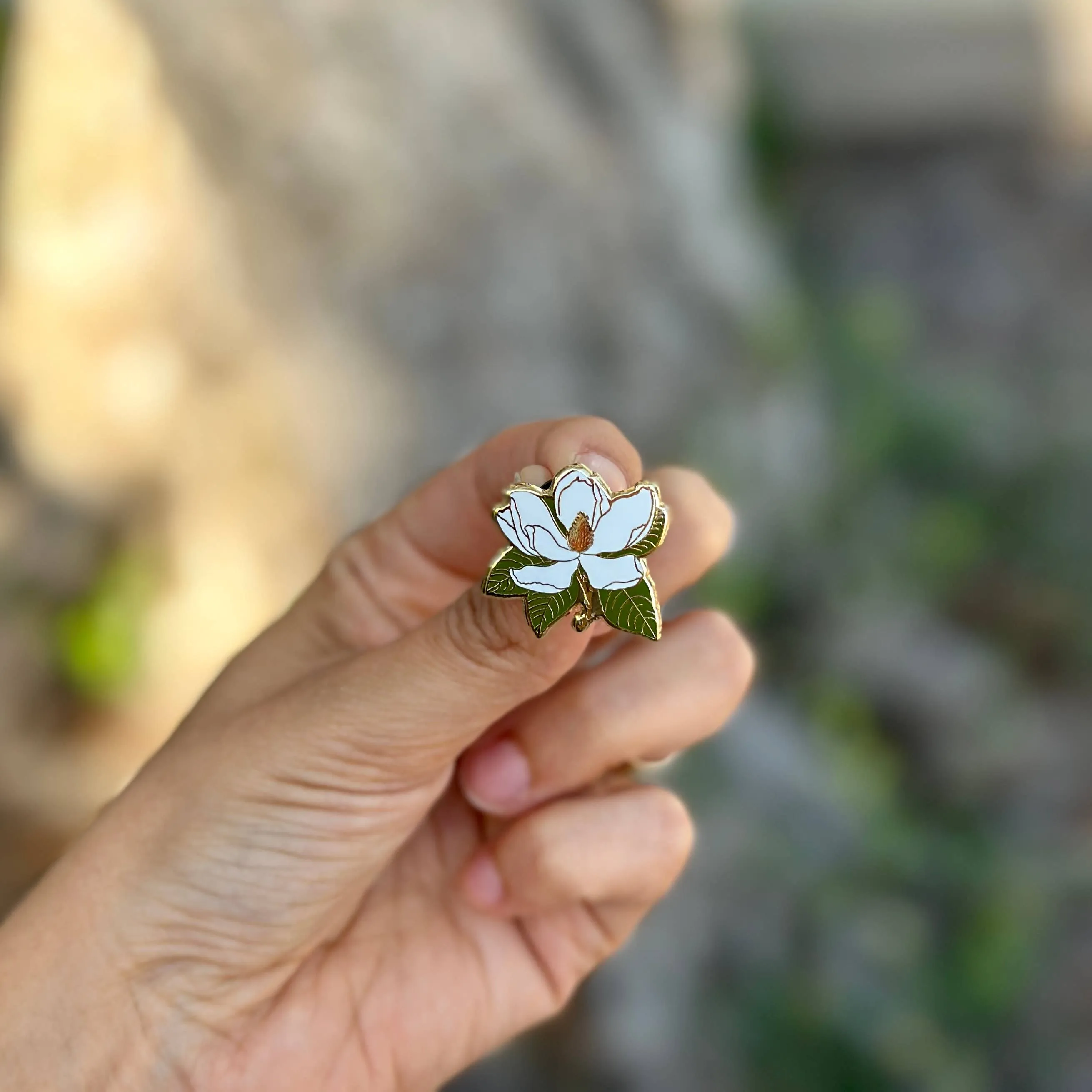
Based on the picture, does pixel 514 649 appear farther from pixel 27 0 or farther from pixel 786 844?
pixel 27 0

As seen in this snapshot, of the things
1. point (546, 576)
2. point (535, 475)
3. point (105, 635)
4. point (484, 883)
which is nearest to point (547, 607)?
point (546, 576)

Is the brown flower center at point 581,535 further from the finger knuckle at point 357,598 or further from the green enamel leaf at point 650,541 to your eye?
the finger knuckle at point 357,598

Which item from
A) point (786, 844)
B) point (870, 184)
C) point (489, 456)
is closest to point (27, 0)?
point (489, 456)

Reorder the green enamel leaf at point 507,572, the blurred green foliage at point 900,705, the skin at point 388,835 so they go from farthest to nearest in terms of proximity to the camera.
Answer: the blurred green foliage at point 900,705
the skin at point 388,835
the green enamel leaf at point 507,572

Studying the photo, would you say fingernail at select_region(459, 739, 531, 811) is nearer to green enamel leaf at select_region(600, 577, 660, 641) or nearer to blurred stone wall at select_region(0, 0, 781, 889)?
green enamel leaf at select_region(600, 577, 660, 641)

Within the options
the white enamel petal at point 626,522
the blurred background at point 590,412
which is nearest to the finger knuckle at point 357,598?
the white enamel petal at point 626,522
